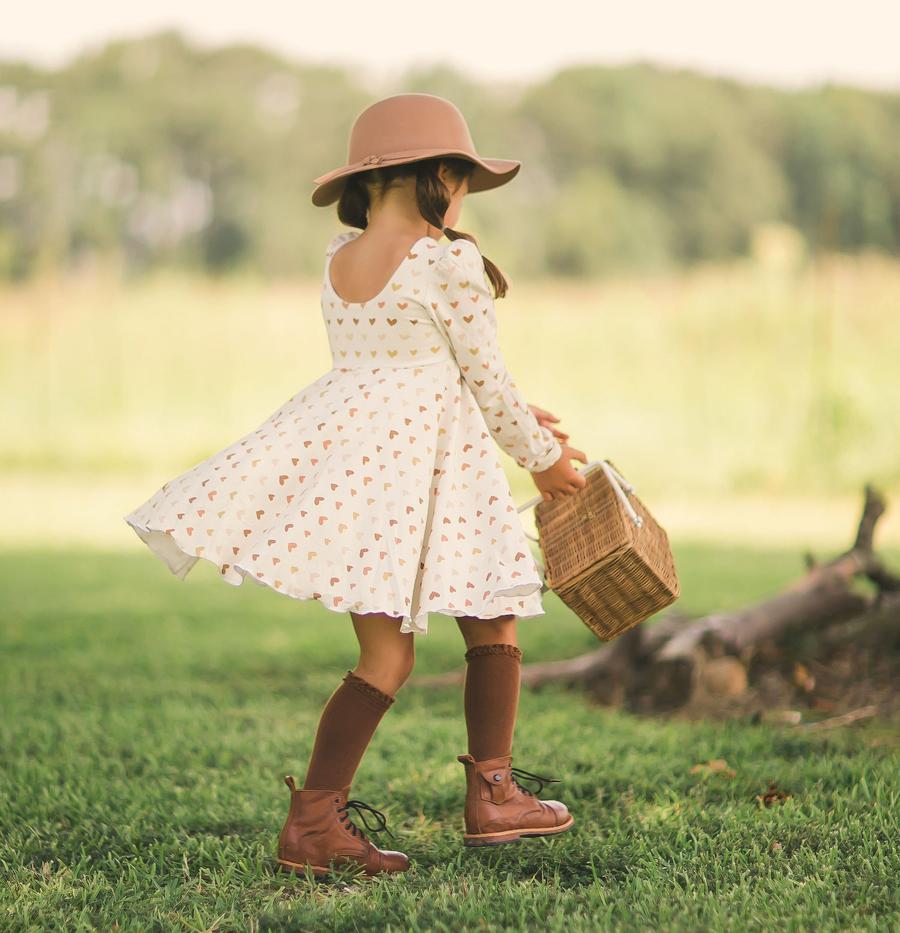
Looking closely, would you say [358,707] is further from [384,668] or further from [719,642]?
[719,642]

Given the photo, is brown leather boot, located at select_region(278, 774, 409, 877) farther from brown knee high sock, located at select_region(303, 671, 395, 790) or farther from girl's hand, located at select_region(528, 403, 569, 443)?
girl's hand, located at select_region(528, 403, 569, 443)

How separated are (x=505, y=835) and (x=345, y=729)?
393 mm

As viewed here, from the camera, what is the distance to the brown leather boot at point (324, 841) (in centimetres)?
232

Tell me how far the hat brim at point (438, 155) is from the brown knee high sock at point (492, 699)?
981 mm

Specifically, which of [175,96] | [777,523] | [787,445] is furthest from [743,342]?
[175,96]

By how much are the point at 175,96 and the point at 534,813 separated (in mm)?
30208

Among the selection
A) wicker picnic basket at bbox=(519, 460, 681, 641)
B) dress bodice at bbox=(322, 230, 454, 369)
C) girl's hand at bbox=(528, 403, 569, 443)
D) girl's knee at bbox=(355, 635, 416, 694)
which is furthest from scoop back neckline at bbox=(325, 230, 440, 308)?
girl's knee at bbox=(355, 635, 416, 694)

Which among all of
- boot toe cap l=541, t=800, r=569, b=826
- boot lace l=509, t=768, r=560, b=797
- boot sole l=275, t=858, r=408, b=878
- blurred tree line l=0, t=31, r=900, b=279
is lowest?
boot sole l=275, t=858, r=408, b=878

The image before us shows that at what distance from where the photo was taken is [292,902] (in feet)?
7.01

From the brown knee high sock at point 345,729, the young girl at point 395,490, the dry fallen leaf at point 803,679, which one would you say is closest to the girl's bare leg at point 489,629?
the young girl at point 395,490

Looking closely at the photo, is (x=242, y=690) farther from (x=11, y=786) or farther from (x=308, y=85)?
(x=308, y=85)

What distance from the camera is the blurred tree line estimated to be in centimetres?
2434

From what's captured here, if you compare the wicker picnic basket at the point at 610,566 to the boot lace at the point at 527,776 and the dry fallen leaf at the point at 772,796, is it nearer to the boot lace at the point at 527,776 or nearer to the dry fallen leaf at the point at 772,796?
the boot lace at the point at 527,776

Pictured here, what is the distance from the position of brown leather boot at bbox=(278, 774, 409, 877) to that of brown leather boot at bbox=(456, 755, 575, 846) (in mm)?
167
